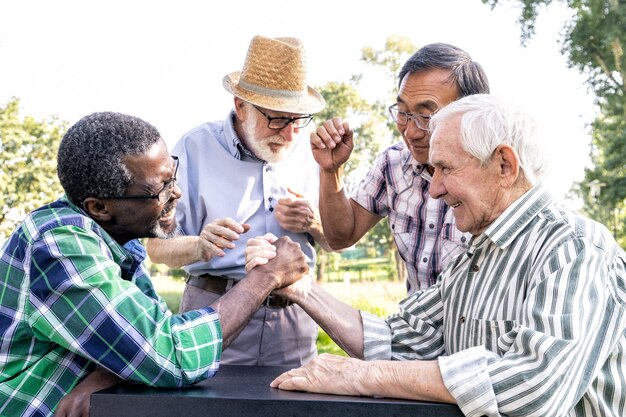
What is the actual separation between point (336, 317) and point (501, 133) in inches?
37.2

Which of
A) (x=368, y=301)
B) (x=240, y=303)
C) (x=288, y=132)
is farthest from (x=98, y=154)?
(x=368, y=301)

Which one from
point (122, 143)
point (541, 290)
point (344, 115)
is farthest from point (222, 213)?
point (344, 115)

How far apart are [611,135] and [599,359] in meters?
21.4

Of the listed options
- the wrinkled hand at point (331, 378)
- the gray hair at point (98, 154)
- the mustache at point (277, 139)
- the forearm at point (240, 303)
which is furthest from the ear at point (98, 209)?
the mustache at point (277, 139)

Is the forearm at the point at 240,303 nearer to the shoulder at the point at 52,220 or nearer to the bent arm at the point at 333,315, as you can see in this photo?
the bent arm at the point at 333,315

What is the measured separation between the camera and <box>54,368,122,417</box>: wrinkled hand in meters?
2.16

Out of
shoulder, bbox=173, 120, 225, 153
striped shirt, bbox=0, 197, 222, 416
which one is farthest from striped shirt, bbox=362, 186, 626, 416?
shoulder, bbox=173, 120, 225, 153

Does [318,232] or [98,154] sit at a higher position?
[98,154]

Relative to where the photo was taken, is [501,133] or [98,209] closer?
[501,133]

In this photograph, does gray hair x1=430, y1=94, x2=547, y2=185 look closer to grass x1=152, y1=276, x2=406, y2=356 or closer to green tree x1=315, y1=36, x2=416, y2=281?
grass x1=152, y1=276, x2=406, y2=356

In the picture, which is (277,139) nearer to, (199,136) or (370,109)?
(199,136)

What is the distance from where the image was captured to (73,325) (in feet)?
6.90

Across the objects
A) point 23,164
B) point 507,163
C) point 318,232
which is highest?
point 507,163

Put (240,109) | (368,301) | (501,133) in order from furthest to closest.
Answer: (368,301)
(240,109)
(501,133)
